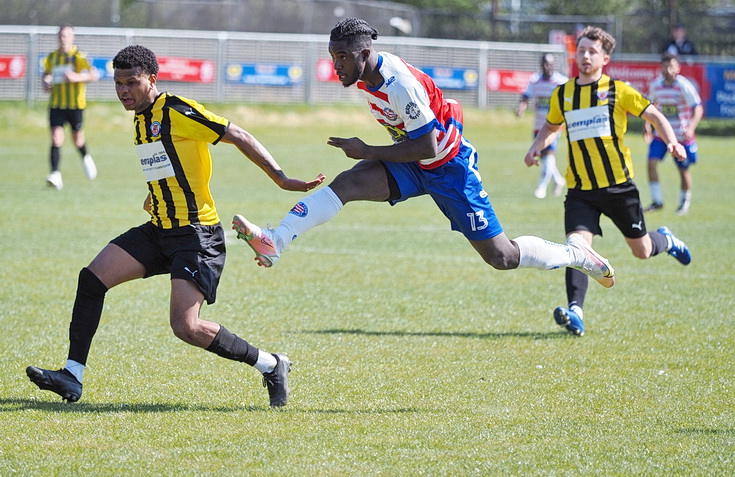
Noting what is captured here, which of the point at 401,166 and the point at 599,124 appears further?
the point at 599,124

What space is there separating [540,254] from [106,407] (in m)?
2.73

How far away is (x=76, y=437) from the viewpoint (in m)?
4.87

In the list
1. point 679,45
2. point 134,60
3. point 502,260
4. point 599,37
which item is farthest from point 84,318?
point 679,45

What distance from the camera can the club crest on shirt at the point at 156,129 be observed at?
5.36 meters

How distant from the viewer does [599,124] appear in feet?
25.6

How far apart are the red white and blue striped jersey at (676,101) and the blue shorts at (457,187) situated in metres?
10.4

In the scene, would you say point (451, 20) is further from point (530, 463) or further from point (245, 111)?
point (530, 463)

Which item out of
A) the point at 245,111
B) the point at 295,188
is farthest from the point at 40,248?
the point at 245,111

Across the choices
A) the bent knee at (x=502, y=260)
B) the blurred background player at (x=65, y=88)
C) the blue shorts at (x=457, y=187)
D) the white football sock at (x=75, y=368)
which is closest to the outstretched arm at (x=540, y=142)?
the bent knee at (x=502, y=260)

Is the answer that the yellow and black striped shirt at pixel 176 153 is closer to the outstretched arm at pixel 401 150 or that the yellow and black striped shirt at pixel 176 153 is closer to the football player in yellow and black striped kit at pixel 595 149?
the outstretched arm at pixel 401 150

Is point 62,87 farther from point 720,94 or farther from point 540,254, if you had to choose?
point 720,94

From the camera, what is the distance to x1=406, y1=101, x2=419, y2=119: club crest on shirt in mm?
5457

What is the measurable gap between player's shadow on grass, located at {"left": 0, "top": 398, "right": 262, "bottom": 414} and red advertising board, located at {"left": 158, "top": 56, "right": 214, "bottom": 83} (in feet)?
79.3

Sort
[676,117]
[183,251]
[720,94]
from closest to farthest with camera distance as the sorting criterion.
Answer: [183,251]
[676,117]
[720,94]
